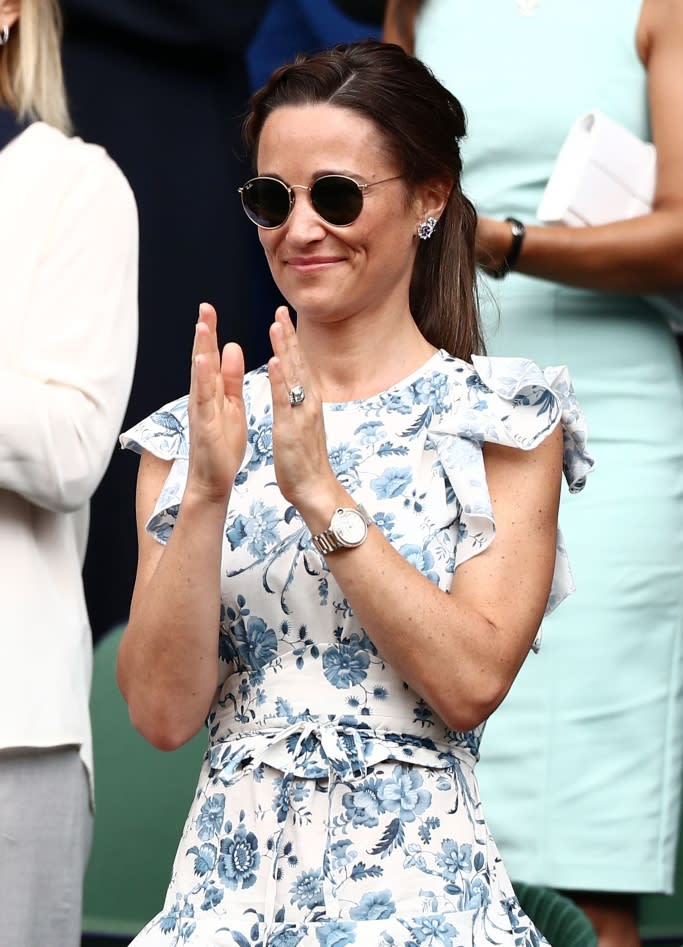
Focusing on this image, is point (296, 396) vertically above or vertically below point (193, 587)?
above

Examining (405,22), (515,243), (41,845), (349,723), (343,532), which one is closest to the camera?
(343,532)

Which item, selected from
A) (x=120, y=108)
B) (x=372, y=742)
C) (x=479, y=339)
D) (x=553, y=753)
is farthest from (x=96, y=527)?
(x=372, y=742)

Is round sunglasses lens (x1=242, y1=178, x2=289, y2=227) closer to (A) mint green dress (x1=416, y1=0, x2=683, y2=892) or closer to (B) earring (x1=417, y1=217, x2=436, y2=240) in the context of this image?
(B) earring (x1=417, y1=217, x2=436, y2=240)

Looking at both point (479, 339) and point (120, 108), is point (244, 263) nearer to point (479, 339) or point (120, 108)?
point (120, 108)

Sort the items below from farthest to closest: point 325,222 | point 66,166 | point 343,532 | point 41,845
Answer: point 66,166, point 41,845, point 325,222, point 343,532

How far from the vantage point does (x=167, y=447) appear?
2301 mm

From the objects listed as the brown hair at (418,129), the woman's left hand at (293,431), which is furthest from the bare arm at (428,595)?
the brown hair at (418,129)

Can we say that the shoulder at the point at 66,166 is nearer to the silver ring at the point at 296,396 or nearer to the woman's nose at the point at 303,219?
the woman's nose at the point at 303,219

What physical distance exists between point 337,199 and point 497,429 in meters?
0.35

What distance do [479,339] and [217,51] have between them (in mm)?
1888

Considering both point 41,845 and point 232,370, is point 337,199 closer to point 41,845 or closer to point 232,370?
point 232,370

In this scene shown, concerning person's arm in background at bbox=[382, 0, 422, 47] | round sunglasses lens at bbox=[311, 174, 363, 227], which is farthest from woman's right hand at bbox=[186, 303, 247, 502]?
person's arm in background at bbox=[382, 0, 422, 47]

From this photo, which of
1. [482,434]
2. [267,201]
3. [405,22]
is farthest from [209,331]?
[405,22]

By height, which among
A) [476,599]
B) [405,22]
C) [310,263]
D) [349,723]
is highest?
[405,22]
